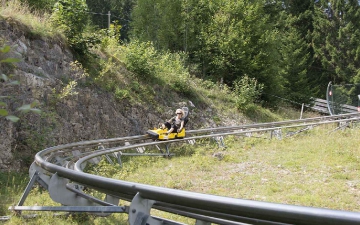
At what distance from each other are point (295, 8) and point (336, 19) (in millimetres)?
4442

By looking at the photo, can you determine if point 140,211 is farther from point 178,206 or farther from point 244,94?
point 244,94

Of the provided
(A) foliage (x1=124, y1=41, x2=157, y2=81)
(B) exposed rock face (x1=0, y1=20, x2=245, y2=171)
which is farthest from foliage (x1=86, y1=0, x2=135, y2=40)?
(B) exposed rock face (x1=0, y1=20, x2=245, y2=171)

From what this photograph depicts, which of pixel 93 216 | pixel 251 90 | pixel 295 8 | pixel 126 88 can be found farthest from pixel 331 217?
pixel 295 8

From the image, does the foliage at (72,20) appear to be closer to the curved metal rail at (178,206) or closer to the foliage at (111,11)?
the curved metal rail at (178,206)

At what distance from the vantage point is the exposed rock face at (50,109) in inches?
343

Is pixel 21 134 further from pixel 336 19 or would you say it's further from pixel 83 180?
pixel 336 19

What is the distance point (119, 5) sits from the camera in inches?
1604

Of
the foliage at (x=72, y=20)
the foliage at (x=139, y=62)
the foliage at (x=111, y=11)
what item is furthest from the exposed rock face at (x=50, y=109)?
the foliage at (x=111, y=11)

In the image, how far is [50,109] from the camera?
10.0m

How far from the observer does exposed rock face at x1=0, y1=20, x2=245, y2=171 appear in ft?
28.6

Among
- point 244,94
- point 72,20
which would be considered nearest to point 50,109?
point 72,20

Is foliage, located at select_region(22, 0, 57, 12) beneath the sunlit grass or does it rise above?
above

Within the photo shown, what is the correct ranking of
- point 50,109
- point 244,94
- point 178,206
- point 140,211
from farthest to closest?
point 244,94, point 50,109, point 140,211, point 178,206

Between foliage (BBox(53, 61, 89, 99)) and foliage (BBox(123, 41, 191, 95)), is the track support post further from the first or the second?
foliage (BBox(123, 41, 191, 95))
